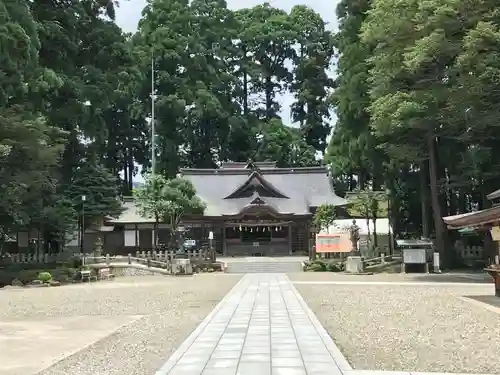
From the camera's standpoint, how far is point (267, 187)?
132 feet

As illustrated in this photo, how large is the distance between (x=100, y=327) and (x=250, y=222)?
28.4m

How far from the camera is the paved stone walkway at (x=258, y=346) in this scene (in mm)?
6195

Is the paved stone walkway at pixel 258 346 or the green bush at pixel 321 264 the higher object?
the green bush at pixel 321 264

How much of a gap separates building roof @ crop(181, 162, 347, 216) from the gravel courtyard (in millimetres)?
22551

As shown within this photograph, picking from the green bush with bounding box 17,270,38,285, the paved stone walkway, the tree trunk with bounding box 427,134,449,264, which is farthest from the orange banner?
the paved stone walkway

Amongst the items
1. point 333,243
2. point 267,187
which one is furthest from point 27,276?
point 267,187

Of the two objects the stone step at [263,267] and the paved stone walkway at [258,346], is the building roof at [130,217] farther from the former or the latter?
the paved stone walkway at [258,346]

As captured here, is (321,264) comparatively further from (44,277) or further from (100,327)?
(100,327)

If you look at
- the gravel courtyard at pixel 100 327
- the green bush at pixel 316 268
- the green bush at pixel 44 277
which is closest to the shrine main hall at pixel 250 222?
the green bush at pixel 316 268

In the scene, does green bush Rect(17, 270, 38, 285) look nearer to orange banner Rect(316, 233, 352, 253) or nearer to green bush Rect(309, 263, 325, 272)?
green bush Rect(309, 263, 325, 272)

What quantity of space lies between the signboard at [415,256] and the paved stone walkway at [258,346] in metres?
13.4

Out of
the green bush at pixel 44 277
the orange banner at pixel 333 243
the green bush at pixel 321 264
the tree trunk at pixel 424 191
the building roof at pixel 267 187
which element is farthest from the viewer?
the building roof at pixel 267 187

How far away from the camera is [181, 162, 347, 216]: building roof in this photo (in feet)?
130

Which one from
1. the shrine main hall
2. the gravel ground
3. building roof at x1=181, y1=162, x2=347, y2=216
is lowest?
the gravel ground
